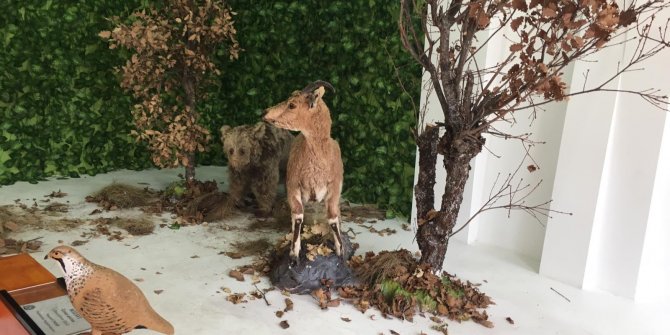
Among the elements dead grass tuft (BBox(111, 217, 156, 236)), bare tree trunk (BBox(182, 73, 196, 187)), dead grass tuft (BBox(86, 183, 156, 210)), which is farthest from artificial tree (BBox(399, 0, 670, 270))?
dead grass tuft (BBox(86, 183, 156, 210))

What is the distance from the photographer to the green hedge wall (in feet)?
13.5

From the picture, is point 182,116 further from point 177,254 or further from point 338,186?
point 338,186

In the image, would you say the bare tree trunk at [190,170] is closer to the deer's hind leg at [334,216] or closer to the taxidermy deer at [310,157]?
the taxidermy deer at [310,157]

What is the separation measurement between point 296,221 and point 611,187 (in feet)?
6.06

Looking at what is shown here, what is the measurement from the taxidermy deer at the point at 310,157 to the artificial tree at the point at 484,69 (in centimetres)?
49

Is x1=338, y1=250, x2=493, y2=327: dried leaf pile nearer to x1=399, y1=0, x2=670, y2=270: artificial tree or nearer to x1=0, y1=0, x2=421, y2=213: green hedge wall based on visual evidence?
x1=399, y1=0, x2=670, y2=270: artificial tree

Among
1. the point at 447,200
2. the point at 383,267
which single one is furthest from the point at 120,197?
the point at 447,200

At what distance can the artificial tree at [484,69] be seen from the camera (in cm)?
217

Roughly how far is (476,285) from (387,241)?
0.79 metres

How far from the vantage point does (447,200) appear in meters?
2.79

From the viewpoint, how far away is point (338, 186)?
120 inches

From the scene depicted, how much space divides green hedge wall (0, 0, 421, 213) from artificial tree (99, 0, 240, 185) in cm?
33

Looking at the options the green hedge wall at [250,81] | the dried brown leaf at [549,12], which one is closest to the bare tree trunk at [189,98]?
the green hedge wall at [250,81]

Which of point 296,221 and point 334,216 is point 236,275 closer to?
point 296,221
